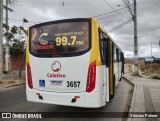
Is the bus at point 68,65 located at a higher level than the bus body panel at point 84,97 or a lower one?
higher

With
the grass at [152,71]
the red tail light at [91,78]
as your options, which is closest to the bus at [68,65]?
the red tail light at [91,78]

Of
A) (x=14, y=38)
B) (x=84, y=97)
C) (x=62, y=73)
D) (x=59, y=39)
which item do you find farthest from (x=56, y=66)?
(x=14, y=38)

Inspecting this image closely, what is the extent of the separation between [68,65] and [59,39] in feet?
2.83

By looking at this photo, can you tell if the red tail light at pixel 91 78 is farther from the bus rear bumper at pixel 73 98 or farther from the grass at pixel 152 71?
the grass at pixel 152 71

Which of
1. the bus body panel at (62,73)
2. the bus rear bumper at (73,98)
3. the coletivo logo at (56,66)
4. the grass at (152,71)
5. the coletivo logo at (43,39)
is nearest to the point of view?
the bus rear bumper at (73,98)

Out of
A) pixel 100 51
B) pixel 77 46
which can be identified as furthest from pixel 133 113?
pixel 77 46

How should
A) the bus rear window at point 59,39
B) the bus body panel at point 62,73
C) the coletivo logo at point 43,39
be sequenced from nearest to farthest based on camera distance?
the bus body panel at point 62,73 < the bus rear window at point 59,39 < the coletivo logo at point 43,39

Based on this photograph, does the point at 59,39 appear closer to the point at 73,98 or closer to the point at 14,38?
the point at 73,98

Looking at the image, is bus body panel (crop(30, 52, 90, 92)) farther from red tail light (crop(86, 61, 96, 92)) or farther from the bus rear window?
the bus rear window

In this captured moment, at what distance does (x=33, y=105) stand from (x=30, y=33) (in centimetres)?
297

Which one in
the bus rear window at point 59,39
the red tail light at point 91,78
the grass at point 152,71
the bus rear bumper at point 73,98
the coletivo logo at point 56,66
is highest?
the bus rear window at point 59,39

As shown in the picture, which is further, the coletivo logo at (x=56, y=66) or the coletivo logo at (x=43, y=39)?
the coletivo logo at (x=43, y=39)

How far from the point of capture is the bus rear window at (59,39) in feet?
20.9

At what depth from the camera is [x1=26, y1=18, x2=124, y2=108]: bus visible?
6152mm
